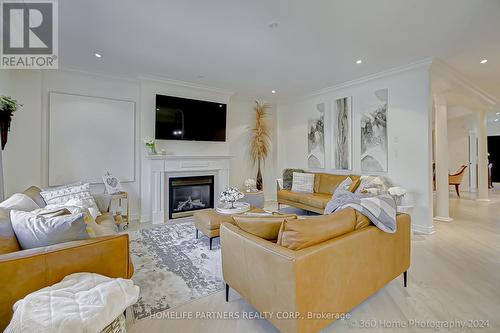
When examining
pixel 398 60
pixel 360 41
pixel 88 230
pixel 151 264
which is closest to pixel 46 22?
pixel 88 230

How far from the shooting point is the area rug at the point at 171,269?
80.0 inches

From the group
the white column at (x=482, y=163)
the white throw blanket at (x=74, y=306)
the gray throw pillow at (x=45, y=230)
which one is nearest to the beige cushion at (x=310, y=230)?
the white throw blanket at (x=74, y=306)

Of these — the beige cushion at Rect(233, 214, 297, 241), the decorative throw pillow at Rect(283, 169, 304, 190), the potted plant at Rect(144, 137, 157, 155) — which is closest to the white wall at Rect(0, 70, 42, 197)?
the potted plant at Rect(144, 137, 157, 155)

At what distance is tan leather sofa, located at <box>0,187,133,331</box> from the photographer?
4.02 feet

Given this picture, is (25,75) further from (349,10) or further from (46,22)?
(349,10)

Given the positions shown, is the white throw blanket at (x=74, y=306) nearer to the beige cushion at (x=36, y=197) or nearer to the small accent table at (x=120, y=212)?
the beige cushion at (x=36, y=197)

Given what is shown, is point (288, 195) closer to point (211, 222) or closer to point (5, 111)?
point (211, 222)

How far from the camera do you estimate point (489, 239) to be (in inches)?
132

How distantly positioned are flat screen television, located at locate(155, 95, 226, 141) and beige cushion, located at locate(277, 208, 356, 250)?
12.2 feet

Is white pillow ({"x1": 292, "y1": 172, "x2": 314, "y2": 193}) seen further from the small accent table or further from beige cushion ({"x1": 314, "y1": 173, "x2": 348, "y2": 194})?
the small accent table

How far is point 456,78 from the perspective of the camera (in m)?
4.22

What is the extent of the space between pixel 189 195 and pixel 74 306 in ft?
12.7

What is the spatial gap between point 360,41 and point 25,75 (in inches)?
196

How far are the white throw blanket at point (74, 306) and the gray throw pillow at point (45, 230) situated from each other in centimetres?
32
